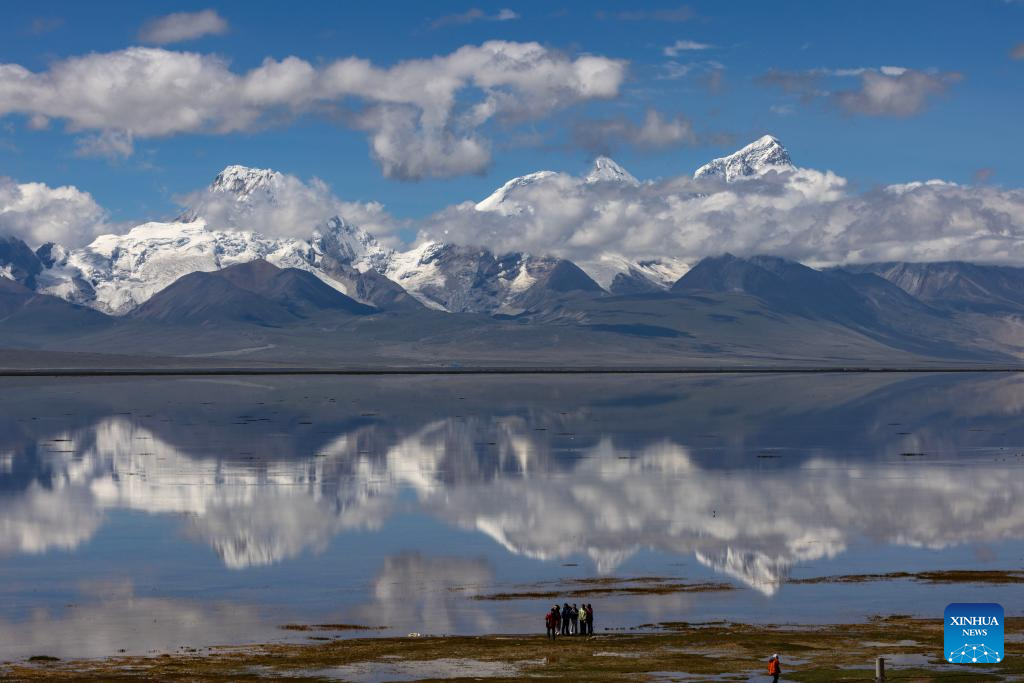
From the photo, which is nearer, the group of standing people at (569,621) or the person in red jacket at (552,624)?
the person in red jacket at (552,624)

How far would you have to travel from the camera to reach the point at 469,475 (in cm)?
11400

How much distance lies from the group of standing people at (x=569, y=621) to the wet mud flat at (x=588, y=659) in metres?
0.68

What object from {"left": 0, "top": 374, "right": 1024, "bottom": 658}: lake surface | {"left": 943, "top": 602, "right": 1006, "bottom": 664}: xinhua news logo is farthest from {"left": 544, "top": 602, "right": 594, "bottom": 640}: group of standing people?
{"left": 943, "top": 602, "right": 1006, "bottom": 664}: xinhua news logo

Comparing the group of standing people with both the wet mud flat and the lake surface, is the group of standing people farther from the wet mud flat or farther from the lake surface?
the lake surface

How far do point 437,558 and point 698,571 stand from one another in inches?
552

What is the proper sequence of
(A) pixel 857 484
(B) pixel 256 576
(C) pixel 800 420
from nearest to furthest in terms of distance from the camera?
1. (B) pixel 256 576
2. (A) pixel 857 484
3. (C) pixel 800 420

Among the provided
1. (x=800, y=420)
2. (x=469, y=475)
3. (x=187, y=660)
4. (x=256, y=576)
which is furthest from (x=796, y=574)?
(x=800, y=420)

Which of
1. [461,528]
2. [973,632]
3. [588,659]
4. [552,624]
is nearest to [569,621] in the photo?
[552,624]

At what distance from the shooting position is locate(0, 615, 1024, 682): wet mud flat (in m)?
46.5

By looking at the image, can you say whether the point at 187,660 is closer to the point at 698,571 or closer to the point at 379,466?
the point at 698,571

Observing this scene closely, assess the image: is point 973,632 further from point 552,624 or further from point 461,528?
point 461,528

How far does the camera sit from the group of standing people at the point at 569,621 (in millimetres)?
54344

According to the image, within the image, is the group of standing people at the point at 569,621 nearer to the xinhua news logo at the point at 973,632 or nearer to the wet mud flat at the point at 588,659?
the wet mud flat at the point at 588,659

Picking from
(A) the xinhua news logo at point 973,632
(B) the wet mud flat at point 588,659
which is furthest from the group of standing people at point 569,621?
(A) the xinhua news logo at point 973,632
